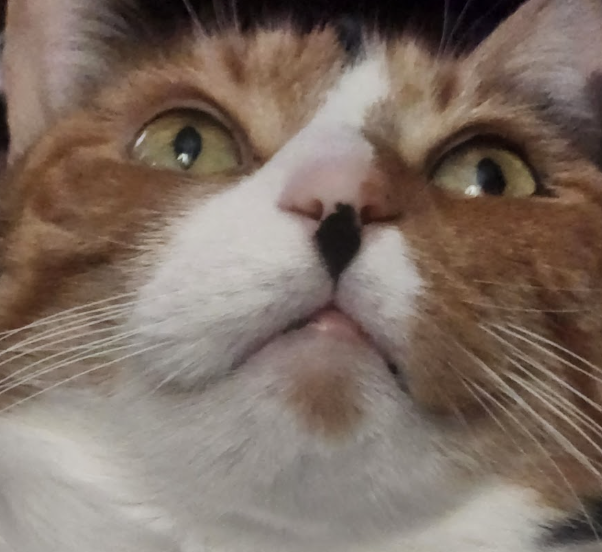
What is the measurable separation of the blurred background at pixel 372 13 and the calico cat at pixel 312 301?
0.13 metres

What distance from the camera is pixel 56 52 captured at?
1134 millimetres

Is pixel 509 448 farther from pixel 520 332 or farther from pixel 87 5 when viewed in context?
pixel 87 5

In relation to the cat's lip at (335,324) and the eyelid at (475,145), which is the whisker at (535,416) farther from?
the eyelid at (475,145)

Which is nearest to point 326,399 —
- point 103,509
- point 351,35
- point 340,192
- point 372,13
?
point 340,192

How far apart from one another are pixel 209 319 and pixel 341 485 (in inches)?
7.3

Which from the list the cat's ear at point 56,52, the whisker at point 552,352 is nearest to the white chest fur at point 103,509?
the whisker at point 552,352

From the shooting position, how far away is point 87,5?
1126mm

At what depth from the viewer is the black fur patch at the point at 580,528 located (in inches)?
34.6

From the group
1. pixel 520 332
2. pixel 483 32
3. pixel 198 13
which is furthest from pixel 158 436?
pixel 483 32

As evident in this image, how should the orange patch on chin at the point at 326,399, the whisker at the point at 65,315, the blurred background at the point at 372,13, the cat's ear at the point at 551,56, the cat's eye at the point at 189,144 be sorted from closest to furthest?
1. the orange patch on chin at the point at 326,399
2. the whisker at the point at 65,315
3. the cat's eye at the point at 189,144
4. the cat's ear at the point at 551,56
5. the blurred background at the point at 372,13

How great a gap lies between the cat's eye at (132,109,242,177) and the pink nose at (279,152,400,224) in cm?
15

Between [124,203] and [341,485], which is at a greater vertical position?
[124,203]

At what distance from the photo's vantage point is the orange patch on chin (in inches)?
29.2

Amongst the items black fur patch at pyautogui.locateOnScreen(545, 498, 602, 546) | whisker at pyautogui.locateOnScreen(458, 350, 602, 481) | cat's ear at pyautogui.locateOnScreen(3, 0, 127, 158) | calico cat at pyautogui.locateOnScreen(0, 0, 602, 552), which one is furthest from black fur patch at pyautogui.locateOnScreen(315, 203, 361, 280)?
cat's ear at pyautogui.locateOnScreen(3, 0, 127, 158)
